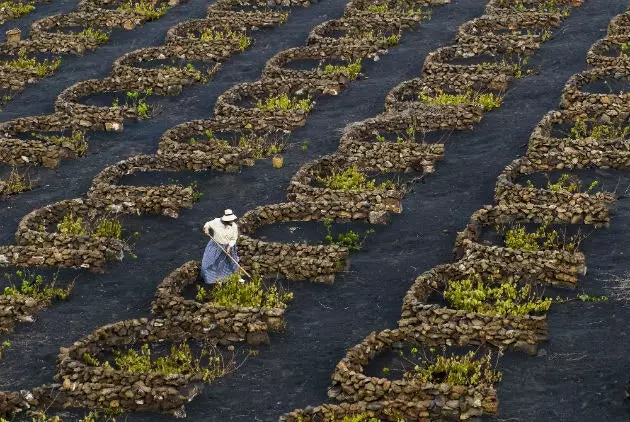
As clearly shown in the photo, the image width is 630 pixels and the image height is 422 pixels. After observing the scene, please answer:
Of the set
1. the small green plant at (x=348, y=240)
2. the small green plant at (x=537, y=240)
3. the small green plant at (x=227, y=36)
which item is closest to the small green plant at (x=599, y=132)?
the small green plant at (x=537, y=240)

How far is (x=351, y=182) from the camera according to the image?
155ft

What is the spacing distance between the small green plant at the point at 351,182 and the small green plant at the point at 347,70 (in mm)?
10760

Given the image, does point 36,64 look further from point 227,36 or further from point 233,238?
point 233,238

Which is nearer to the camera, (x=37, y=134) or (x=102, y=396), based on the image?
(x=102, y=396)

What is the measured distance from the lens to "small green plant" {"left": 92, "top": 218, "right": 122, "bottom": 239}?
148 feet

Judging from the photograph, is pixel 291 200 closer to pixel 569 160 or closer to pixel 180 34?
pixel 569 160

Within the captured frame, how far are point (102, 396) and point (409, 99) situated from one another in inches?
926

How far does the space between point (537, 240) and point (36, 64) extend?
93.1 feet

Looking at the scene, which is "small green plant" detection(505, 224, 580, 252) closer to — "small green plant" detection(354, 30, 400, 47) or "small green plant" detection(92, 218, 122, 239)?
"small green plant" detection(92, 218, 122, 239)

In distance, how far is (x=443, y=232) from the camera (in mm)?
44500

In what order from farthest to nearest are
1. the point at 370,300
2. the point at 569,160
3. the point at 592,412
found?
the point at 569,160
the point at 370,300
the point at 592,412

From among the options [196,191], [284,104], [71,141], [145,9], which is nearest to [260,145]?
[284,104]

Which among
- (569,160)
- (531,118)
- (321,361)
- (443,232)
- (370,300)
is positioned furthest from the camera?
(531,118)

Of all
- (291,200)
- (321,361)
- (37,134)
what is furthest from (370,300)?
(37,134)
